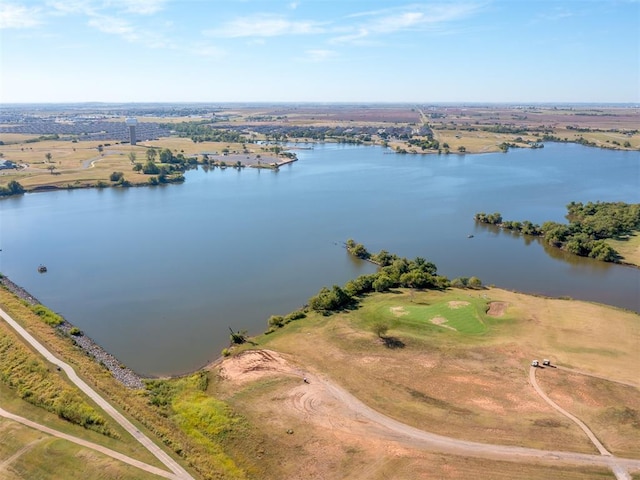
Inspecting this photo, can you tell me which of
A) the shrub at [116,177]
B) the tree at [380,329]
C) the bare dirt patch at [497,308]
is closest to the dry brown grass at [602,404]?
the bare dirt patch at [497,308]

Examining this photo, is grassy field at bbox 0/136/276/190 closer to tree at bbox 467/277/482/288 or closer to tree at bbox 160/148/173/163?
tree at bbox 160/148/173/163

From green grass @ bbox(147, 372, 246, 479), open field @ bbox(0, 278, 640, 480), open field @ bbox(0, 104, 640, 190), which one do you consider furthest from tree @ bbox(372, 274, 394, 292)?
open field @ bbox(0, 104, 640, 190)

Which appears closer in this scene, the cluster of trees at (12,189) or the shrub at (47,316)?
the shrub at (47,316)

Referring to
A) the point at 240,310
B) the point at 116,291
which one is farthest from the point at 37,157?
the point at 240,310

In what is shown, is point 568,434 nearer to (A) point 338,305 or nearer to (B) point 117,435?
(A) point 338,305

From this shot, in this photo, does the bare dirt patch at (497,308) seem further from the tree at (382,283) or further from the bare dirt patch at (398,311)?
the tree at (382,283)

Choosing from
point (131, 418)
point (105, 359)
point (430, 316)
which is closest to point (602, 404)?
point (430, 316)
